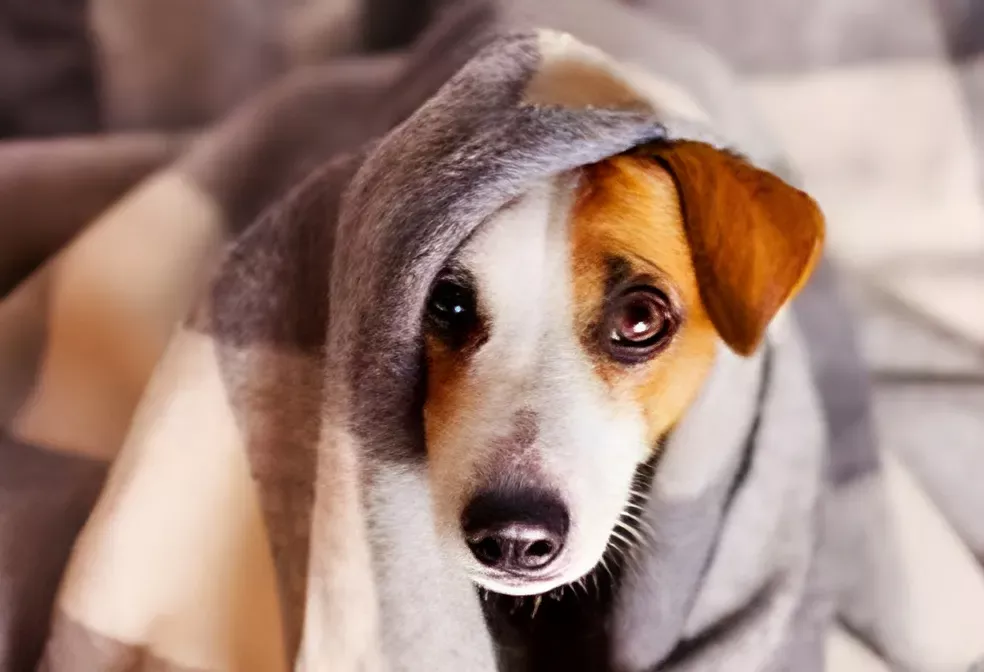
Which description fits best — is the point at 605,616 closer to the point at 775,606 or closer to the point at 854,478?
the point at 775,606

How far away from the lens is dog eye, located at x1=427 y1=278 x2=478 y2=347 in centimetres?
42

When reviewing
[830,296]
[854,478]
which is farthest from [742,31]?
[854,478]

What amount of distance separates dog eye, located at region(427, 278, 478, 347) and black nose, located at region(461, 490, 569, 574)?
0.08m

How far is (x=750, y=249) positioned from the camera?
42 cm

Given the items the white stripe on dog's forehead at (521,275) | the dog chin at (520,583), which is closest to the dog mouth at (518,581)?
the dog chin at (520,583)

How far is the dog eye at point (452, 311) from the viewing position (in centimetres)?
42

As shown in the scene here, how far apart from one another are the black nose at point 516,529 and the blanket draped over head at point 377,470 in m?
0.04

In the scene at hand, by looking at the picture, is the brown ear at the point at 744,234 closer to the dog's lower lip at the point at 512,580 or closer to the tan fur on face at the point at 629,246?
the tan fur on face at the point at 629,246

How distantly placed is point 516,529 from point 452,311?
0.34 feet

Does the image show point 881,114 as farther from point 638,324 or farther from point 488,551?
point 488,551

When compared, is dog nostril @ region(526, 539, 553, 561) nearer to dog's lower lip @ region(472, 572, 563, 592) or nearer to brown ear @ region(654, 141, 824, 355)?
dog's lower lip @ region(472, 572, 563, 592)

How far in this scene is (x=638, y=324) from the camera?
0.44 metres

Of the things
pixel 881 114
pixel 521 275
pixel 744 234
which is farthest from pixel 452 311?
pixel 881 114

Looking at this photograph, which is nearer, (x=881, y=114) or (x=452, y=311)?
(x=452, y=311)
